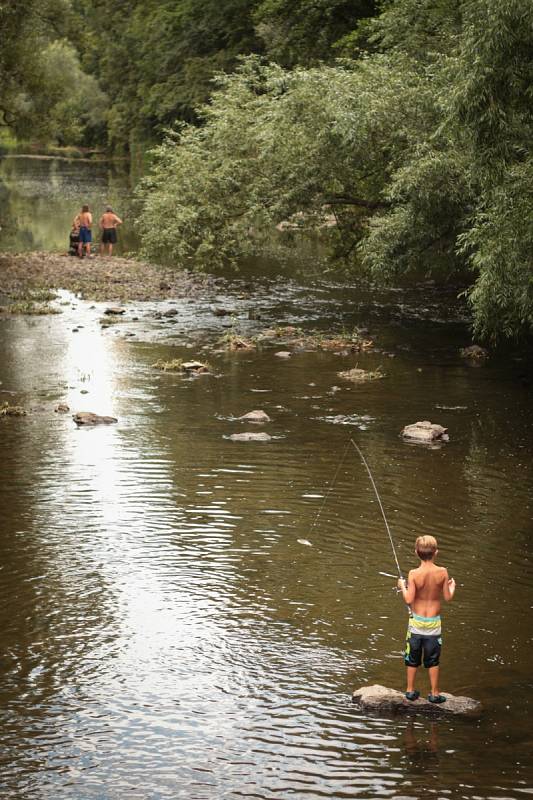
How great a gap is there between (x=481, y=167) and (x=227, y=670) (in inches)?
427

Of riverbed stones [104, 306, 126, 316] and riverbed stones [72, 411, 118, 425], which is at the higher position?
riverbed stones [104, 306, 126, 316]

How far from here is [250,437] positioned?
17.0 meters

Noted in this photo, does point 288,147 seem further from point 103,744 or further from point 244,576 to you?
point 103,744

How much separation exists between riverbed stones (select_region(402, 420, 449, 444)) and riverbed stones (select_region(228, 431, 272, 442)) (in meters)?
2.13

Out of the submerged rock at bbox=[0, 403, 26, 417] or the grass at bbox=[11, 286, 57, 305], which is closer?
the submerged rock at bbox=[0, 403, 26, 417]

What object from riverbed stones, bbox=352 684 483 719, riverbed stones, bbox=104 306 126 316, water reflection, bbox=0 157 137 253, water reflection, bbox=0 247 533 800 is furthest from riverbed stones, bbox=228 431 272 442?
water reflection, bbox=0 157 137 253

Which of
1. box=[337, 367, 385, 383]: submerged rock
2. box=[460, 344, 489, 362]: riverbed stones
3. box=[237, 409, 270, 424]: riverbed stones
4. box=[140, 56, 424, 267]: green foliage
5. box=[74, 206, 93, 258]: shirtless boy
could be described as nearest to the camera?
box=[237, 409, 270, 424]: riverbed stones

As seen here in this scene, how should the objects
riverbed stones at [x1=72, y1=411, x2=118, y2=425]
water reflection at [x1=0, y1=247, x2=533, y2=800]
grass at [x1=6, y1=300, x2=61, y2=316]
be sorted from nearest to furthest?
water reflection at [x1=0, y1=247, x2=533, y2=800] < riverbed stones at [x1=72, y1=411, x2=118, y2=425] < grass at [x1=6, y1=300, x2=61, y2=316]

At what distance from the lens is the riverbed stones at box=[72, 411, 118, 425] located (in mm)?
17641

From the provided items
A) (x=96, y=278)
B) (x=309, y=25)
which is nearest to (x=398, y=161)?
(x=96, y=278)

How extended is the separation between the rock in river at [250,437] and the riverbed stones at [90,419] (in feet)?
7.01

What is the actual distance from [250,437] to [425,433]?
2.67 m

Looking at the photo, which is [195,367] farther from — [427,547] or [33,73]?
[33,73]

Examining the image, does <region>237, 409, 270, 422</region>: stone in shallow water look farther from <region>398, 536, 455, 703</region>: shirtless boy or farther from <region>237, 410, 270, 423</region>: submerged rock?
<region>398, 536, 455, 703</region>: shirtless boy
